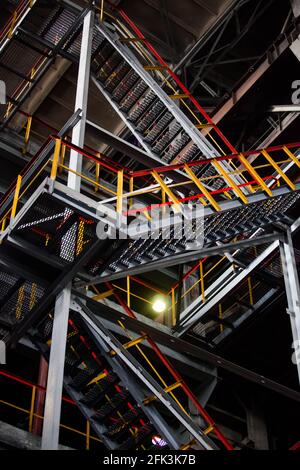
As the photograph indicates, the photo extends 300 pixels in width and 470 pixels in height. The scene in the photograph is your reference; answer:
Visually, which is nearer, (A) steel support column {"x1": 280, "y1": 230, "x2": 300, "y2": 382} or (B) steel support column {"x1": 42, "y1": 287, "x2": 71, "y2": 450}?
(B) steel support column {"x1": 42, "y1": 287, "x2": 71, "y2": 450}

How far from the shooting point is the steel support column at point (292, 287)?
43.9ft

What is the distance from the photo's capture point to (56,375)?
A: 11258 millimetres

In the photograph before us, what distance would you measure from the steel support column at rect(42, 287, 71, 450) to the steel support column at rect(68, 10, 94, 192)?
1899 millimetres

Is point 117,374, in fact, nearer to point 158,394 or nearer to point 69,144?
point 158,394

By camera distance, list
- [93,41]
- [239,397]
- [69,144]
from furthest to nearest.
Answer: [239,397]
[93,41]
[69,144]

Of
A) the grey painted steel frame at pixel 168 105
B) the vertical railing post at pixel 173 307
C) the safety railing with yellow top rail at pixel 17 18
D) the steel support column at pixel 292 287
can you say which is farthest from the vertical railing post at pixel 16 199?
the vertical railing post at pixel 173 307

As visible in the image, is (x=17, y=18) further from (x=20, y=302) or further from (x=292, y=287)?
(x=292, y=287)

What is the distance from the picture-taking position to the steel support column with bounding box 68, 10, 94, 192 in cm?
1254

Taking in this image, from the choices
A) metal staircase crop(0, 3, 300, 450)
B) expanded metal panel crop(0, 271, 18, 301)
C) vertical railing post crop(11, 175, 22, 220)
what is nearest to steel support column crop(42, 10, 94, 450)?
Result: metal staircase crop(0, 3, 300, 450)

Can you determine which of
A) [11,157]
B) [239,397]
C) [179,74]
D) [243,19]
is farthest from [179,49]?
[239,397]

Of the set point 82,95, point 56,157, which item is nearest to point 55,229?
point 56,157

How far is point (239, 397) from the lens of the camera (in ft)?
69.1

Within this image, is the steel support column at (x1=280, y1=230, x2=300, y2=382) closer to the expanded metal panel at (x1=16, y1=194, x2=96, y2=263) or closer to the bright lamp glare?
the expanded metal panel at (x1=16, y1=194, x2=96, y2=263)

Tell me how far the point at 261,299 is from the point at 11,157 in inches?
287
